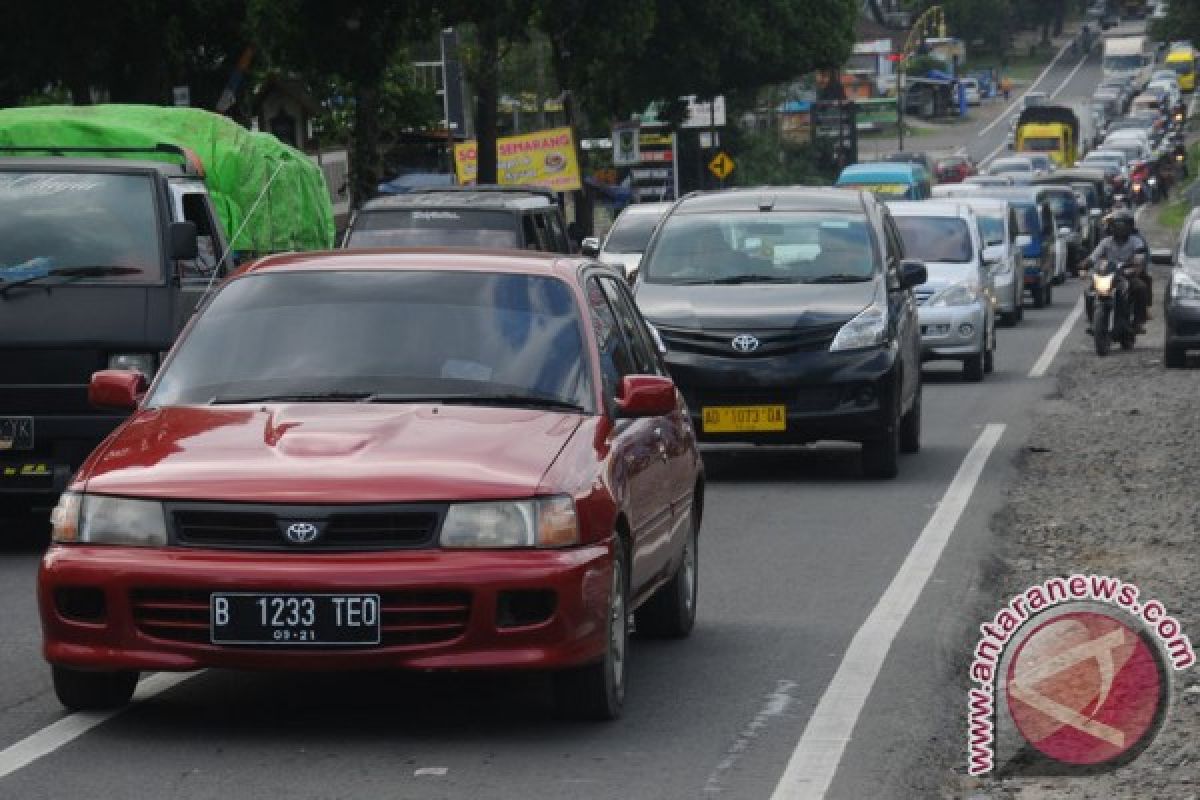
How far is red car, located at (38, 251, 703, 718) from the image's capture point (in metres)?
8.35

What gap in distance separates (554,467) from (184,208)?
8326mm

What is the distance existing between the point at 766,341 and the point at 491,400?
27.9ft

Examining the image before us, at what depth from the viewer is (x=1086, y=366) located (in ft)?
99.5

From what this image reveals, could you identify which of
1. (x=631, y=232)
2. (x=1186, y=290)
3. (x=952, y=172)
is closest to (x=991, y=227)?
(x=631, y=232)

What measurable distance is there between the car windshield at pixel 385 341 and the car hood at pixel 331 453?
0.17 meters

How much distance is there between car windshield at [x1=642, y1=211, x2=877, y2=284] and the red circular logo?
866 cm

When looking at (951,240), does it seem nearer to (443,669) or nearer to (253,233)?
(253,233)

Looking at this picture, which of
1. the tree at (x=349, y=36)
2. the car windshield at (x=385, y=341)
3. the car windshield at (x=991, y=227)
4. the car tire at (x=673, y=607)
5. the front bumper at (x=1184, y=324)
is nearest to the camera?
the car windshield at (x=385, y=341)

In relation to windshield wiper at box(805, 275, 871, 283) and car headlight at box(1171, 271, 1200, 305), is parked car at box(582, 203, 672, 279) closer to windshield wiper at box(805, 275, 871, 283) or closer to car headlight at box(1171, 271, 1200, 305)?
car headlight at box(1171, 271, 1200, 305)

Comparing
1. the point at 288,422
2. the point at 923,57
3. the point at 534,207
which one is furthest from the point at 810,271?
the point at 923,57

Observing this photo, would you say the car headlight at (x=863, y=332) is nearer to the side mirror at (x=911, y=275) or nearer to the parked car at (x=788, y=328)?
the parked car at (x=788, y=328)

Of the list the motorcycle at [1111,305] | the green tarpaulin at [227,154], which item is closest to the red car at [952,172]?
the motorcycle at [1111,305]

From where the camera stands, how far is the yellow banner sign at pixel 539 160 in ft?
177

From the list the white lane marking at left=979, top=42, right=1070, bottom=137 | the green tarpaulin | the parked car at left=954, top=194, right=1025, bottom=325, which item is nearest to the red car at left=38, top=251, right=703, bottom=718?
the green tarpaulin
